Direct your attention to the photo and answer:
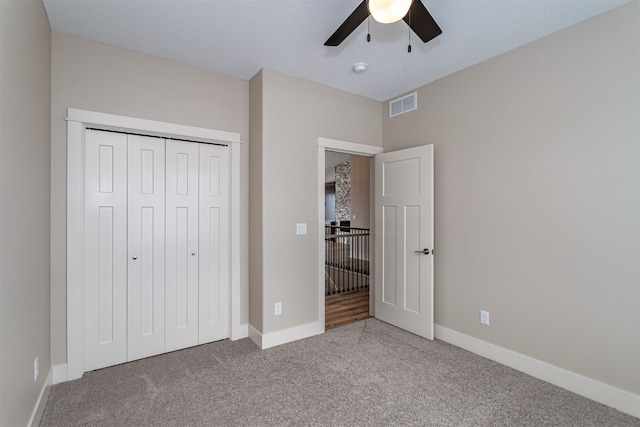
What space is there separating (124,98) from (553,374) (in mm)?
4272

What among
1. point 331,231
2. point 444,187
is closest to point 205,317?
point 444,187

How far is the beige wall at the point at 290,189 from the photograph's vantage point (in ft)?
10.1

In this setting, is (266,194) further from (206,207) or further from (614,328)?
(614,328)

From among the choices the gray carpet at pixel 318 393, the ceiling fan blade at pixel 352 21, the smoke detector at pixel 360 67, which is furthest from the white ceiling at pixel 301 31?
the gray carpet at pixel 318 393

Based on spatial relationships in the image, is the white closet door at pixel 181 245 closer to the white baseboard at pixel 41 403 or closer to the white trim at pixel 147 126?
the white trim at pixel 147 126

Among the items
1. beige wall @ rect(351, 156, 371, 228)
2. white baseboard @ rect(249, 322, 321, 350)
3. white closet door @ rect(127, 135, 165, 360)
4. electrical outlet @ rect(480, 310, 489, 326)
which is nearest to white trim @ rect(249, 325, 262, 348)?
white baseboard @ rect(249, 322, 321, 350)

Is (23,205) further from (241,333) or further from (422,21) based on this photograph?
(422,21)

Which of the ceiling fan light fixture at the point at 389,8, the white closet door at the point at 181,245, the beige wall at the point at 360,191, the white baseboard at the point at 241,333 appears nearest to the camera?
the ceiling fan light fixture at the point at 389,8

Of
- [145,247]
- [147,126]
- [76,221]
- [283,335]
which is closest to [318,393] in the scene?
[283,335]

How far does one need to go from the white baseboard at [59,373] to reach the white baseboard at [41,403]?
1.5 inches

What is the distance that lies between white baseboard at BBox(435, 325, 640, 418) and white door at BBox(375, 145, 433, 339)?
1.19 ft

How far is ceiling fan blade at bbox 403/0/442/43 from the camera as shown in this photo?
67.6 inches

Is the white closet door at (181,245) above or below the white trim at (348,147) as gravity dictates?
below

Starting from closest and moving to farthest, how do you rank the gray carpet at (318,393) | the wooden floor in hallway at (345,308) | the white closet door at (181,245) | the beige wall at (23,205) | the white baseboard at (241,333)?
the beige wall at (23,205), the gray carpet at (318,393), the white closet door at (181,245), the white baseboard at (241,333), the wooden floor in hallway at (345,308)
